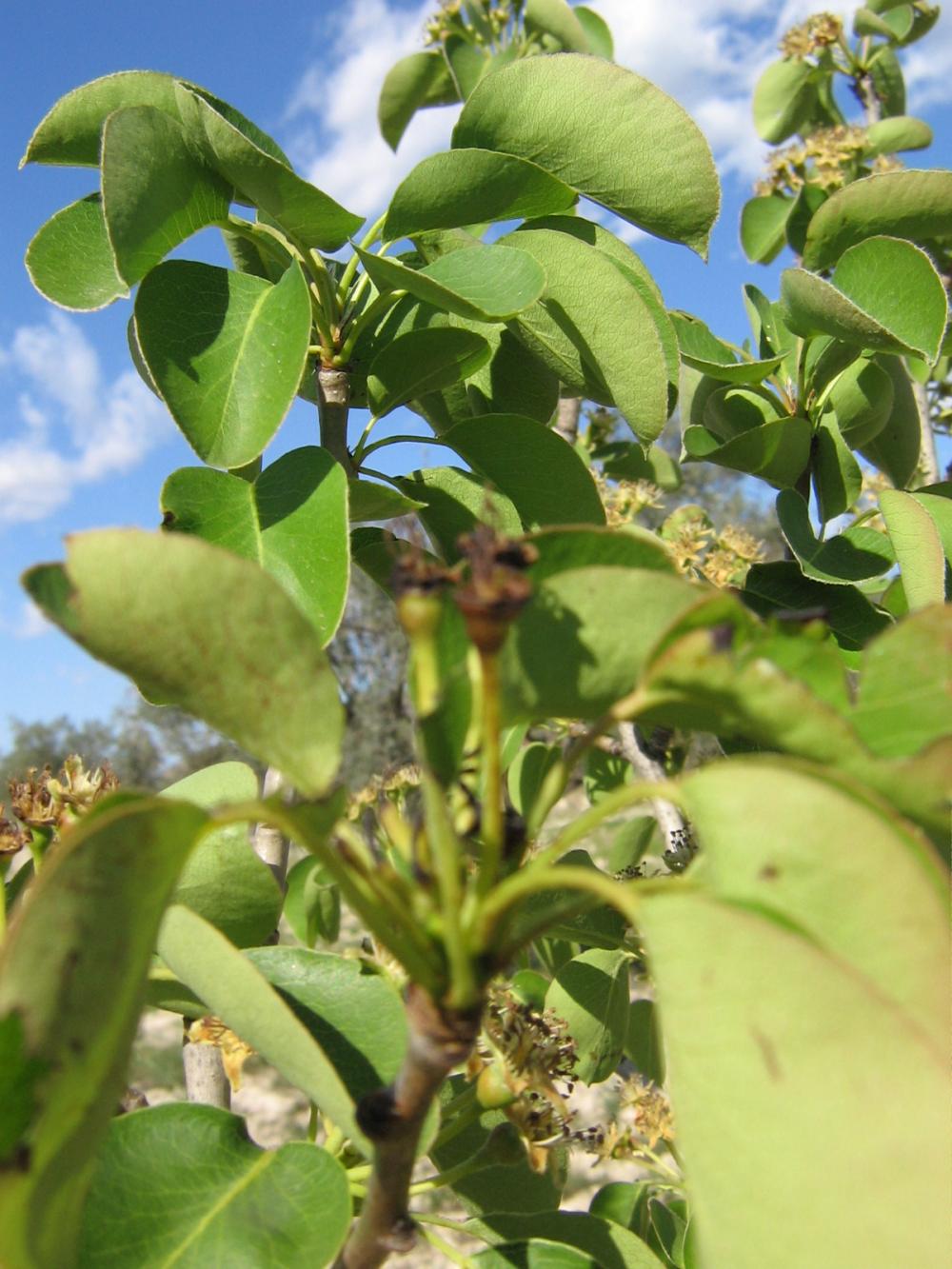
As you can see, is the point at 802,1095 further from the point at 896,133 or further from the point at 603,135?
the point at 896,133

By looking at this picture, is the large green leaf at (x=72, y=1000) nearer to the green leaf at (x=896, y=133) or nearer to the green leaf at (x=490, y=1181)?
the green leaf at (x=490, y=1181)

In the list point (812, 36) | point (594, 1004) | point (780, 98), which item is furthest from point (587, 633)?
point (812, 36)

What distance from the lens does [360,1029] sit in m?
0.92

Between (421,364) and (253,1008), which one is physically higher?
(421,364)

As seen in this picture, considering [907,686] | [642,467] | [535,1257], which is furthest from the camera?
[642,467]

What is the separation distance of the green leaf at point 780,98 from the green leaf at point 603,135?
2497 millimetres

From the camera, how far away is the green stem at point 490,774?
599 mm

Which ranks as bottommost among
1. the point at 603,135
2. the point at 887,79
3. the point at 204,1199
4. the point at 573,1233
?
the point at 573,1233

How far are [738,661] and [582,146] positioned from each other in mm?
913

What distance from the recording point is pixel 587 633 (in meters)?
0.63

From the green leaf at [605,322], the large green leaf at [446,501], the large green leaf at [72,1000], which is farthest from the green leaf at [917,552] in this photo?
the large green leaf at [72,1000]

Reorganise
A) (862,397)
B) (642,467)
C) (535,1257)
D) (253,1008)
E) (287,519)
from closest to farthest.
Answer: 1. (253,1008)
2. (535,1257)
3. (287,519)
4. (862,397)
5. (642,467)

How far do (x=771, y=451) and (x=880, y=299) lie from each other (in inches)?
11.3

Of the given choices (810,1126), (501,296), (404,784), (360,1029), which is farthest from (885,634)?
(404,784)
